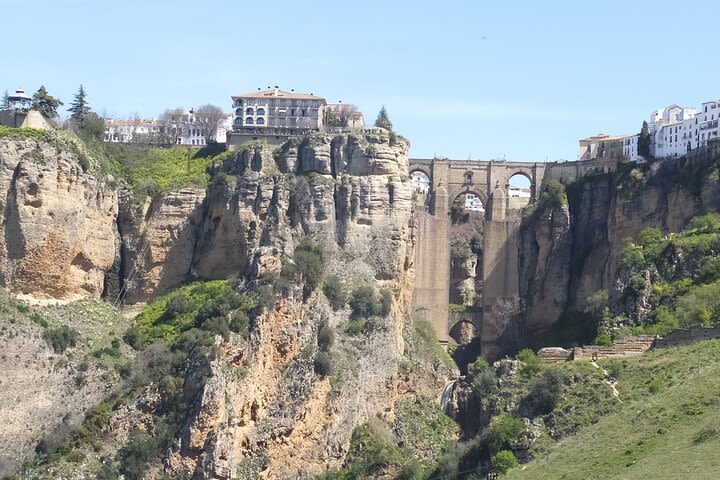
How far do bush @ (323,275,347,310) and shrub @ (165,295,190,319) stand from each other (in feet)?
20.9

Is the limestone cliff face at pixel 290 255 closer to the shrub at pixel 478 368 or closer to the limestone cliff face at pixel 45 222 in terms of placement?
the shrub at pixel 478 368

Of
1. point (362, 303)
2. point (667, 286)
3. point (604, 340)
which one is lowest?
point (604, 340)

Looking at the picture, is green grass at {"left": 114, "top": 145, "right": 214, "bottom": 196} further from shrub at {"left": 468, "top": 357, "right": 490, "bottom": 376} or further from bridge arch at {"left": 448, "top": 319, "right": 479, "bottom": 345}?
shrub at {"left": 468, "top": 357, "right": 490, "bottom": 376}

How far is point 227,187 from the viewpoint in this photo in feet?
343

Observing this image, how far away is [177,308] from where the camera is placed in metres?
99.3

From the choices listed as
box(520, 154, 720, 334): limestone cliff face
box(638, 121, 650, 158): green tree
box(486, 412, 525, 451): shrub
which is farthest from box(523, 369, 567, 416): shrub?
box(638, 121, 650, 158): green tree

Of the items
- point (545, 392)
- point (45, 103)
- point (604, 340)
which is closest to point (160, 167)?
point (45, 103)

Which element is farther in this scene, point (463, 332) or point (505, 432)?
point (463, 332)

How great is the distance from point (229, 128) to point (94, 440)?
3385 centimetres

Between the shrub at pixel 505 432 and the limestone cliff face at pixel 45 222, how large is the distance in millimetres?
26137

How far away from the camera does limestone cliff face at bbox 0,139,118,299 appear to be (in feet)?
323

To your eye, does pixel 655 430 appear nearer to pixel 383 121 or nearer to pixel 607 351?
pixel 607 351

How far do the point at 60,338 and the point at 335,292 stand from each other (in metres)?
13.0

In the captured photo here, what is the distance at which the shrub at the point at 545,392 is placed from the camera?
267 ft
